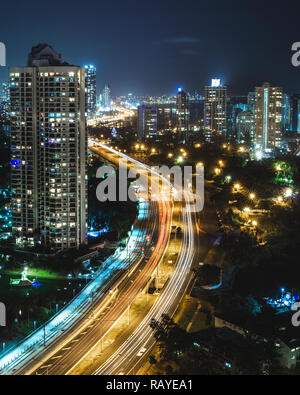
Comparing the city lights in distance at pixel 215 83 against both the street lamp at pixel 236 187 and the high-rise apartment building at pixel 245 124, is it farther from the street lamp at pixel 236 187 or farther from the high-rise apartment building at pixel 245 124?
the street lamp at pixel 236 187

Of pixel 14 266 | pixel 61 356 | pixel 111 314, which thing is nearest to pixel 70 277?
pixel 14 266

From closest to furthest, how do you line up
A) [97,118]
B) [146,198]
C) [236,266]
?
[236,266], [146,198], [97,118]

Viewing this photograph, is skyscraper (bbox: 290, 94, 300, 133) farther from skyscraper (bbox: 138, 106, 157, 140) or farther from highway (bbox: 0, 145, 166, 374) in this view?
highway (bbox: 0, 145, 166, 374)

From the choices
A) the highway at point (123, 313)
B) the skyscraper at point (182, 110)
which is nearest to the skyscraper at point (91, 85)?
the skyscraper at point (182, 110)

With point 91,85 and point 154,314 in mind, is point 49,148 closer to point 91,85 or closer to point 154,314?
point 154,314

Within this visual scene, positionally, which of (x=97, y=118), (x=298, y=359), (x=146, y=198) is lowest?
(x=298, y=359)

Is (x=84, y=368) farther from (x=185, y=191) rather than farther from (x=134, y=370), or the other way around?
(x=185, y=191)
